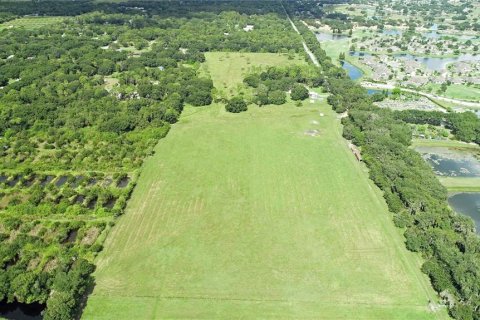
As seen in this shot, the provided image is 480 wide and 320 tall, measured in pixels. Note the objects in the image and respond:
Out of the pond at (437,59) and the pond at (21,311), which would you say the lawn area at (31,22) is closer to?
the pond at (437,59)

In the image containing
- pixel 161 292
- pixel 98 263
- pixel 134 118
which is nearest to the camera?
pixel 161 292

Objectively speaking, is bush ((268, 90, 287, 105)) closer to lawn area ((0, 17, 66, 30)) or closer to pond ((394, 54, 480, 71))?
pond ((394, 54, 480, 71))

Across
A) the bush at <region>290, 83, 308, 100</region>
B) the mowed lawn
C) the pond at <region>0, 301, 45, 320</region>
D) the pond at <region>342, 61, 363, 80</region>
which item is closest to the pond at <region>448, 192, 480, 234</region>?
Answer: the mowed lawn

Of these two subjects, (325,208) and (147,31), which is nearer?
(325,208)

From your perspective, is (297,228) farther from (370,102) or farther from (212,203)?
(370,102)

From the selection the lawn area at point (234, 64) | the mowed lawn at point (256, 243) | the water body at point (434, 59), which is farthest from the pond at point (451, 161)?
the water body at point (434, 59)

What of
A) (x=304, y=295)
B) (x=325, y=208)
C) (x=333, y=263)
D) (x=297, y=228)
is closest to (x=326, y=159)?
(x=325, y=208)
